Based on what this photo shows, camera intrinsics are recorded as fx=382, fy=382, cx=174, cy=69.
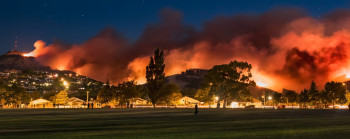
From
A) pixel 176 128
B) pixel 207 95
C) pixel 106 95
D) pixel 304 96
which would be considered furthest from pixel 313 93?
pixel 176 128

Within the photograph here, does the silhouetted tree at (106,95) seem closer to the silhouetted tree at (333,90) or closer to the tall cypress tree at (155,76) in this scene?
the tall cypress tree at (155,76)

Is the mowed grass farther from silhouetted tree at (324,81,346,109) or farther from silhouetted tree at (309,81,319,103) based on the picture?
silhouetted tree at (309,81,319,103)

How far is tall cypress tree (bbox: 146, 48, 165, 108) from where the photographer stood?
331ft

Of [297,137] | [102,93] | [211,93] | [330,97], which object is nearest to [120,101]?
[102,93]

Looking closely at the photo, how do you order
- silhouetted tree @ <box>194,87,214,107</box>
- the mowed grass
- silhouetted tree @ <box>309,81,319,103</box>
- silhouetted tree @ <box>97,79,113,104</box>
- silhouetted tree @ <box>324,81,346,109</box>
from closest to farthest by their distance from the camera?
1. the mowed grass
2. silhouetted tree @ <box>194,87,214,107</box>
3. silhouetted tree @ <box>97,79,113,104</box>
4. silhouetted tree @ <box>324,81,346,109</box>
5. silhouetted tree @ <box>309,81,319,103</box>

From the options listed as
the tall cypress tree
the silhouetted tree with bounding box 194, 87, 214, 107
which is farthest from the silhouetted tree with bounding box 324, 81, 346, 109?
the tall cypress tree

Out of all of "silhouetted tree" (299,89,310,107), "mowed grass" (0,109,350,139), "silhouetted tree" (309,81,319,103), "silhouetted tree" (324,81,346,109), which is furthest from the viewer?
"silhouetted tree" (299,89,310,107)

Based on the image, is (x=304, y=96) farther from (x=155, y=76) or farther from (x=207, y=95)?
(x=155, y=76)

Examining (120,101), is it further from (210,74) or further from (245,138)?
(245,138)

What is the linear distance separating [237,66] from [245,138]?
82247mm

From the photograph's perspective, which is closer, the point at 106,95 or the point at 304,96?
the point at 106,95

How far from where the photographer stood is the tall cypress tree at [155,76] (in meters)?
101

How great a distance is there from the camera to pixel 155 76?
101562 millimetres

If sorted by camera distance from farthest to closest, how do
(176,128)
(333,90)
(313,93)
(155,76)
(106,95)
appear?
(313,93) → (333,90) → (106,95) → (155,76) → (176,128)
